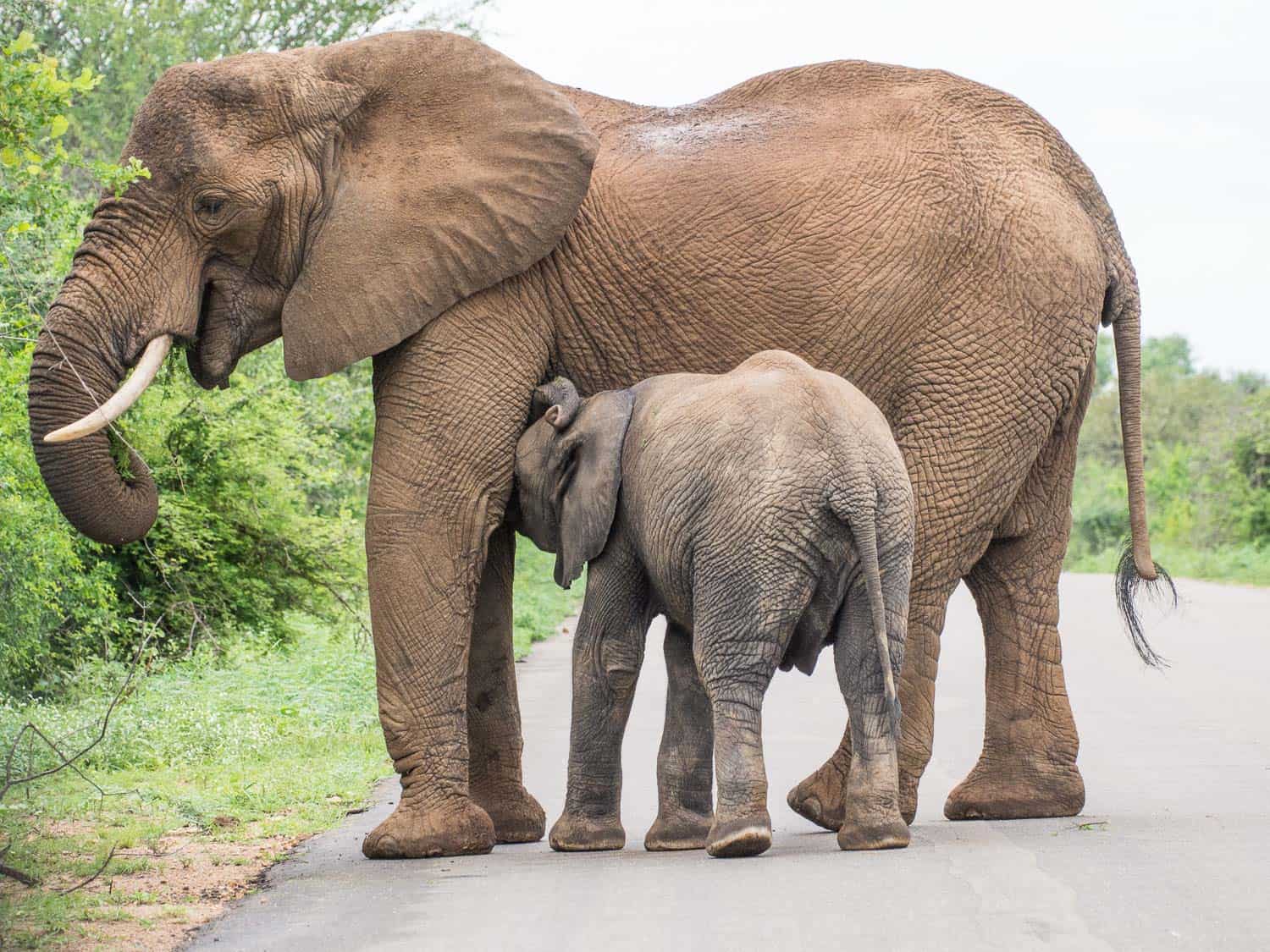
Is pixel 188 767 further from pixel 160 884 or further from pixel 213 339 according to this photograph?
pixel 160 884

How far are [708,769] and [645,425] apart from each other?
140 centimetres

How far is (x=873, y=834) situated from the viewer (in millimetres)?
7566

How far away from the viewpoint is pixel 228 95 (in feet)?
27.3

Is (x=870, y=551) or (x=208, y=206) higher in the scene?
(x=208, y=206)

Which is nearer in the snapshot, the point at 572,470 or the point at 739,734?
the point at 739,734

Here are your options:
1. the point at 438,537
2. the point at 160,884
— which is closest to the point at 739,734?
the point at 438,537

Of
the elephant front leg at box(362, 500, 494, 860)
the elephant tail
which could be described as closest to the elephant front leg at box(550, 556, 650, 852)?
the elephant front leg at box(362, 500, 494, 860)

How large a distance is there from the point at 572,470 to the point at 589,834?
4.89 feet

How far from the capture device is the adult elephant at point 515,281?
828cm

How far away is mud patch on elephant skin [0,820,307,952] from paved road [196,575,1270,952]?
133 millimetres

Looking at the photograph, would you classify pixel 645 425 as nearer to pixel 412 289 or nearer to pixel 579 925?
pixel 412 289

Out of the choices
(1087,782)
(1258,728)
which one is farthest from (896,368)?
(1258,728)

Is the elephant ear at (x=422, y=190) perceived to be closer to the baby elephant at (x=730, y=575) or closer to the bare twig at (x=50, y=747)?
the baby elephant at (x=730, y=575)

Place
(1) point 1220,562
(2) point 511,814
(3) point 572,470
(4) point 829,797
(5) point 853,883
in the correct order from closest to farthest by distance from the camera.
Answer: (5) point 853,883 → (3) point 572,470 → (4) point 829,797 → (2) point 511,814 → (1) point 1220,562
